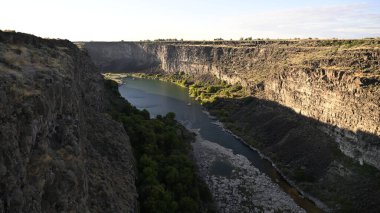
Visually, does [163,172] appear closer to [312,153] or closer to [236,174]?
[236,174]

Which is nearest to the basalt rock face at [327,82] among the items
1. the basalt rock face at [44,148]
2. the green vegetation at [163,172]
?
the green vegetation at [163,172]

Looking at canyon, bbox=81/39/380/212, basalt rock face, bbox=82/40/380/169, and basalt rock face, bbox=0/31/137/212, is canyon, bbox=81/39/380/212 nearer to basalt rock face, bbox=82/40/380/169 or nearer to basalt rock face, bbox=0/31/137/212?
basalt rock face, bbox=82/40/380/169

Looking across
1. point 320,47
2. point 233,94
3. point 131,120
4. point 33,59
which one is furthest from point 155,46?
point 33,59

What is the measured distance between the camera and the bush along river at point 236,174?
47469mm

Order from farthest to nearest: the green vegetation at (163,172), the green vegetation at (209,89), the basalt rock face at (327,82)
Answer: the green vegetation at (209,89)
the basalt rock face at (327,82)
the green vegetation at (163,172)

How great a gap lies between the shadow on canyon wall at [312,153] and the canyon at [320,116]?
0.35 ft

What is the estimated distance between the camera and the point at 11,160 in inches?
714

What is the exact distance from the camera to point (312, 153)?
58.8 metres

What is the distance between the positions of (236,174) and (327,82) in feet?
72.3

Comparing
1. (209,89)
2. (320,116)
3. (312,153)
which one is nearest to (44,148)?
(312,153)

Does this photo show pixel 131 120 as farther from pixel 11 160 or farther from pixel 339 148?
pixel 11 160

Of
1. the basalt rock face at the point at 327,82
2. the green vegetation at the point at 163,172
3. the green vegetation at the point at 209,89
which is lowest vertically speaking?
the green vegetation at the point at 209,89

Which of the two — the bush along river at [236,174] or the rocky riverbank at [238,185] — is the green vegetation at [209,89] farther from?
the rocky riverbank at [238,185]

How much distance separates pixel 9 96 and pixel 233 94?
87625 mm
